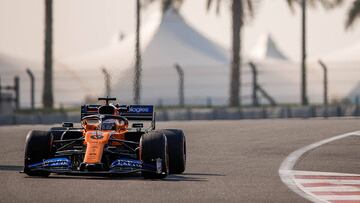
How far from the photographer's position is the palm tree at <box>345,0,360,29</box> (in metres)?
51.2

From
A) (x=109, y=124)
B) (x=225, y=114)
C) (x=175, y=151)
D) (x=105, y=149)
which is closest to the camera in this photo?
(x=105, y=149)

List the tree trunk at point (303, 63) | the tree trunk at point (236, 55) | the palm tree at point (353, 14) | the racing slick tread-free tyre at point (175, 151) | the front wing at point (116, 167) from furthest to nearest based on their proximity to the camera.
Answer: the tree trunk at point (303, 63)
the palm tree at point (353, 14)
the tree trunk at point (236, 55)
the racing slick tread-free tyre at point (175, 151)
the front wing at point (116, 167)

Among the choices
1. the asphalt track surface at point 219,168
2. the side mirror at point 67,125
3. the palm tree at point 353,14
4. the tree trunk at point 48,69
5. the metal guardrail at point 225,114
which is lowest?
the asphalt track surface at point 219,168

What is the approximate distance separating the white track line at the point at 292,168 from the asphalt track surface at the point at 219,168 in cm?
12

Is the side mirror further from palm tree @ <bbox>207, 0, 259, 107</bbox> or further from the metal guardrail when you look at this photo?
palm tree @ <bbox>207, 0, 259, 107</bbox>

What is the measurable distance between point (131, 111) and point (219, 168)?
162 cm

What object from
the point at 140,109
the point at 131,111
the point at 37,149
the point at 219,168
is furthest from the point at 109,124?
the point at 219,168

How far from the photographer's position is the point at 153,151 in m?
16.8

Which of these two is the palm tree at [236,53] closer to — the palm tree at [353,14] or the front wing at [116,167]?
the palm tree at [353,14]

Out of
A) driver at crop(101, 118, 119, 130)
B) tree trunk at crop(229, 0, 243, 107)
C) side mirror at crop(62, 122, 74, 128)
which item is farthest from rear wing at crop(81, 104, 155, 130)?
tree trunk at crop(229, 0, 243, 107)

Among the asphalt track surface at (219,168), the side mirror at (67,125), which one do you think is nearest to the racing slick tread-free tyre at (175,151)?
the asphalt track surface at (219,168)

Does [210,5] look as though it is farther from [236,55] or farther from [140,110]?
[140,110]

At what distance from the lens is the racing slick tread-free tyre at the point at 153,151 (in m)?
16.7

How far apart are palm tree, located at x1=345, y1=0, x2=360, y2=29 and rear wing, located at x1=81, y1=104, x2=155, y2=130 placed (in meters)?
33.4
